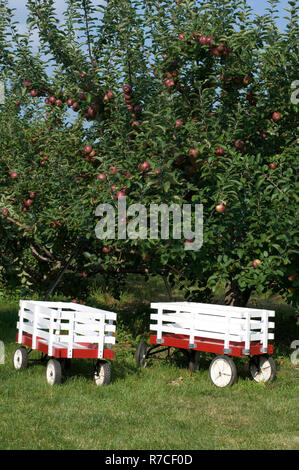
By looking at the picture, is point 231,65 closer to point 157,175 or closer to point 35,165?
point 157,175

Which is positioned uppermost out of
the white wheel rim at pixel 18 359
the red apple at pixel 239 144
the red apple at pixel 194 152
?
the red apple at pixel 239 144

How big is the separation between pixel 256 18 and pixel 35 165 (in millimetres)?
3757

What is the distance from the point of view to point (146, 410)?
20.1 feet

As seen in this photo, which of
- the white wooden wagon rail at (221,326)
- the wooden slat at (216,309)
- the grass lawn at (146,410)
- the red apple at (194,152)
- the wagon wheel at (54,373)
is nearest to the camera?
the grass lawn at (146,410)

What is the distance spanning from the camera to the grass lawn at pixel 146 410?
17.3ft

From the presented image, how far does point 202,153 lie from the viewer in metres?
8.00

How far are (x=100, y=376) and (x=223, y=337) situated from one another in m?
1.48

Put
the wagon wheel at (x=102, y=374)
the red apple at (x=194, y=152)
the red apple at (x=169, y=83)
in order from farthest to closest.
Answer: the red apple at (x=169, y=83) < the red apple at (x=194, y=152) < the wagon wheel at (x=102, y=374)

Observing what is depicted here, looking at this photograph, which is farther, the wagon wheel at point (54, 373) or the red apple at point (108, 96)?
the red apple at point (108, 96)

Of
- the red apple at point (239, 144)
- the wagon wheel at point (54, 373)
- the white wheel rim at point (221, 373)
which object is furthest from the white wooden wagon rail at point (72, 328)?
the red apple at point (239, 144)

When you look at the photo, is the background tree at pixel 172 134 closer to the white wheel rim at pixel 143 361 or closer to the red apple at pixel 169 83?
the red apple at pixel 169 83

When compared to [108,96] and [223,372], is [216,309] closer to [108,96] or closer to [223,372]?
[223,372]

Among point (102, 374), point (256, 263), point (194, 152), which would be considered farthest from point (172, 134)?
point (102, 374)

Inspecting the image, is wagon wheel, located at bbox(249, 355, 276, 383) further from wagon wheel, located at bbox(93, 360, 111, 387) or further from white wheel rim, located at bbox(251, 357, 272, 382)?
wagon wheel, located at bbox(93, 360, 111, 387)
